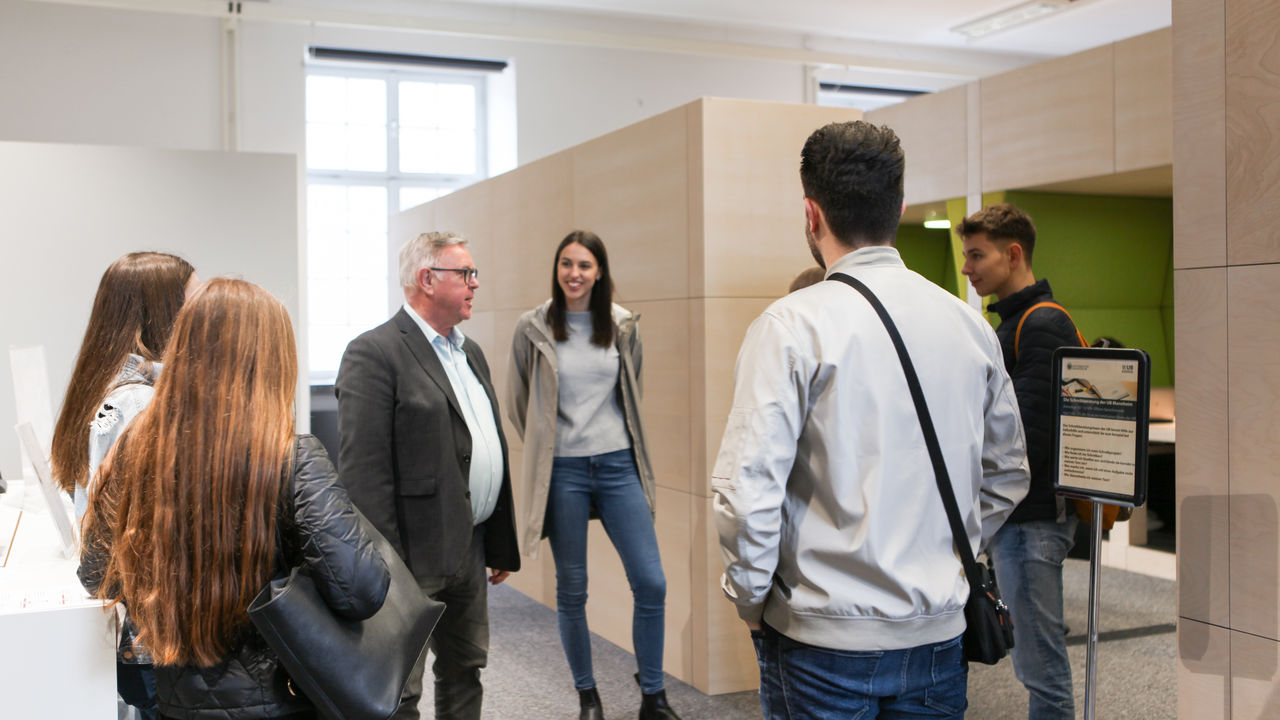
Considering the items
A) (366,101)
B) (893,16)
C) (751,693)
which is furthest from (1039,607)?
(366,101)

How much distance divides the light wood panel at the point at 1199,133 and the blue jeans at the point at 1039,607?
0.92 meters

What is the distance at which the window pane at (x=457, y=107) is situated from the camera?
9312 mm

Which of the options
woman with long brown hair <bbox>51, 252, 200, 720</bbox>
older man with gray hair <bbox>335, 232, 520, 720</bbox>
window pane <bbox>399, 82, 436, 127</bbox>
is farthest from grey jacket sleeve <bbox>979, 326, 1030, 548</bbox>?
window pane <bbox>399, 82, 436, 127</bbox>

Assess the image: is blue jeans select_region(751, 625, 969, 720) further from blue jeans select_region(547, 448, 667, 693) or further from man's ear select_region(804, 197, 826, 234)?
blue jeans select_region(547, 448, 667, 693)

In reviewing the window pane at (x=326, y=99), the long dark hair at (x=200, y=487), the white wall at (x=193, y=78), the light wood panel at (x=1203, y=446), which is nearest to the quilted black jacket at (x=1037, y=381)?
the light wood panel at (x=1203, y=446)

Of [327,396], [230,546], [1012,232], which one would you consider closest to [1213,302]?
[1012,232]

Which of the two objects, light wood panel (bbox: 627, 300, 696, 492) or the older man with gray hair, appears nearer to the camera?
the older man with gray hair

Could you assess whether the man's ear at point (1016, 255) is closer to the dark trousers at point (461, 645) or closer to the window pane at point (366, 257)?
the dark trousers at point (461, 645)

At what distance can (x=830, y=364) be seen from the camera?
1537mm

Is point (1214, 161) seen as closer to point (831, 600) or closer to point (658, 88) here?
point (831, 600)

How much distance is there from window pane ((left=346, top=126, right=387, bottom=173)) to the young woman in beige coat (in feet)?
20.4

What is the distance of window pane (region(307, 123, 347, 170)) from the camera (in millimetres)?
8883

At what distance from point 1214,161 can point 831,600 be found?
123 cm

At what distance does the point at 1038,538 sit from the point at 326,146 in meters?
7.73
